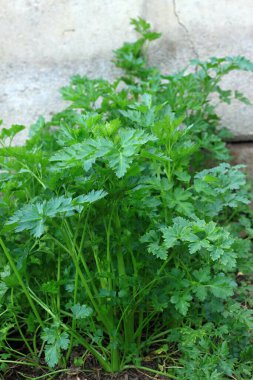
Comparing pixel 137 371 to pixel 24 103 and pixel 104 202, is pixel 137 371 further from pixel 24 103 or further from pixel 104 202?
pixel 24 103

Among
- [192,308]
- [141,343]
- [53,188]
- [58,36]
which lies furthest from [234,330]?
[58,36]

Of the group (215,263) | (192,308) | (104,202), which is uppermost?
(104,202)

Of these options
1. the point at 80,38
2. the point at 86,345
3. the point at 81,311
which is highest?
the point at 80,38

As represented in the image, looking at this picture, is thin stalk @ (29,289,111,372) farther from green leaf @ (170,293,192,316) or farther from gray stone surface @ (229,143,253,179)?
gray stone surface @ (229,143,253,179)

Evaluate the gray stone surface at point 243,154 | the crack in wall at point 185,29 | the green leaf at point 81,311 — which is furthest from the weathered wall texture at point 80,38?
the green leaf at point 81,311

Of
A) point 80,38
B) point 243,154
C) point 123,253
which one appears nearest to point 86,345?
point 123,253

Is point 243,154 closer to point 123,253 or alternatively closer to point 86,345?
point 123,253

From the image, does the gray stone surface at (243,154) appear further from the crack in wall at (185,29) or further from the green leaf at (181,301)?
the green leaf at (181,301)

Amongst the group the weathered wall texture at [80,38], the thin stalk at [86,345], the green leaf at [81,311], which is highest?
the weathered wall texture at [80,38]
